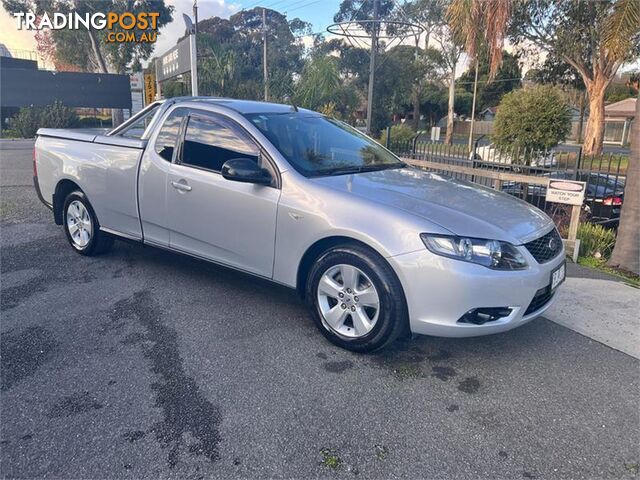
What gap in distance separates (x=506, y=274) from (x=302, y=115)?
243 cm

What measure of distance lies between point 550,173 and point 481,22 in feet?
8.85

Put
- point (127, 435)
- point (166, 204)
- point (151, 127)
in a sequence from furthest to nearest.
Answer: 1. point (151, 127)
2. point (166, 204)
3. point (127, 435)

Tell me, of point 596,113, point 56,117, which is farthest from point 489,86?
point 56,117

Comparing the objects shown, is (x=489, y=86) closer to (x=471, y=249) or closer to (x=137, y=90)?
(x=137, y=90)

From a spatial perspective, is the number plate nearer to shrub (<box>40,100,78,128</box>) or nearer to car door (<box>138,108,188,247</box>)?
car door (<box>138,108,188,247</box>)

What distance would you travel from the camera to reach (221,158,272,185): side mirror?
3.64 m

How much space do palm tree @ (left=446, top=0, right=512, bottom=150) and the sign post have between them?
10.9 ft

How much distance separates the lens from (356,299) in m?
3.37

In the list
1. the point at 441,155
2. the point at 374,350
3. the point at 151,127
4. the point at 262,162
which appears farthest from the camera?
the point at 441,155

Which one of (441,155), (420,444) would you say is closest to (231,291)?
(420,444)

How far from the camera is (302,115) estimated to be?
4629 mm

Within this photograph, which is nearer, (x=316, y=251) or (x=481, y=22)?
(x=316, y=251)

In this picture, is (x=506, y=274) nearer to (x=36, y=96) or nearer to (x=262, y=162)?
(x=262, y=162)

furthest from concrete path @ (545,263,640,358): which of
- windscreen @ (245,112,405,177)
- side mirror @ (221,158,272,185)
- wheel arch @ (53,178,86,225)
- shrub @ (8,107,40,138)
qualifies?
shrub @ (8,107,40,138)
